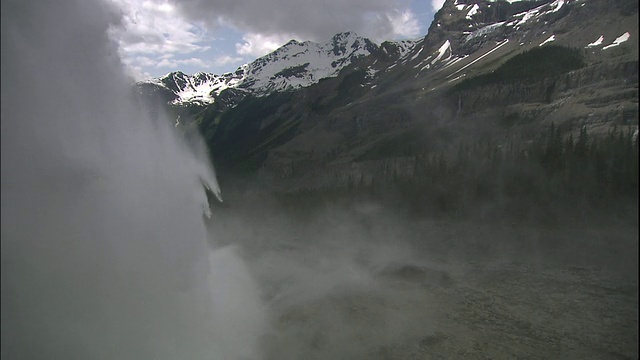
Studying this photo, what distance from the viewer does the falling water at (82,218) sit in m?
7.89

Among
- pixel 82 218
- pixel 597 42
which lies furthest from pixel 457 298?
pixel 597 42

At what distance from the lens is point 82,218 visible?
368 inches

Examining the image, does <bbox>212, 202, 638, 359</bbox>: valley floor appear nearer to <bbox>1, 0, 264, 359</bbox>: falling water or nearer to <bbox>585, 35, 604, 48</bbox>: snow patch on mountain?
<bbox>1, 0, 264, 359</bbox>: falling water

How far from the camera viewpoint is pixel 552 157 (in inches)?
1353

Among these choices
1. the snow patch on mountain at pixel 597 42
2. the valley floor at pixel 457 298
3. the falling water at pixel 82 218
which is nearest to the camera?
the falling water at pixel 82 218

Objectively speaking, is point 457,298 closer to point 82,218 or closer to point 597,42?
point 82,218

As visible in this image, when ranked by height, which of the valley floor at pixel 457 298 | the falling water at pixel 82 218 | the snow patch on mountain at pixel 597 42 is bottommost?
the valley floor at pixel 457 298

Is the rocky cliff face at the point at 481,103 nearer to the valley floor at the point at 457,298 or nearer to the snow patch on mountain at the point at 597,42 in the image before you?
the snow patch on mountain at the point at 597,42

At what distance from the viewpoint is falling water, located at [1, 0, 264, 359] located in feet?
25.9

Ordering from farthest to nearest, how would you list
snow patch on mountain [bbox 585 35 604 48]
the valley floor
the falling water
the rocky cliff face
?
snow patch on mountain [bbox 585 35 604 48] → the rocky cliff face → the valley floor → the falling water

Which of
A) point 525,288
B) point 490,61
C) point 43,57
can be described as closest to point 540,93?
point 490,61

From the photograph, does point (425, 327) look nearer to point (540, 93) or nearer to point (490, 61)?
point (540, 93)

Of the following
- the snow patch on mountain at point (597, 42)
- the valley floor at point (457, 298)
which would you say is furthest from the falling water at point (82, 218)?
the snow patch on mountain at point (597, 42)

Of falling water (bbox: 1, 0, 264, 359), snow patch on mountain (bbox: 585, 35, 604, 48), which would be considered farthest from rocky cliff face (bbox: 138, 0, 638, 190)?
falling water (bbox: 1, 0, 264, 359)
